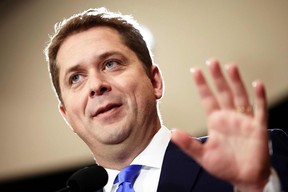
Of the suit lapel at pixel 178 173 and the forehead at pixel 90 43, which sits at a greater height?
the forehead at pixel 90 43

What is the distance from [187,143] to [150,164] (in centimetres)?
61

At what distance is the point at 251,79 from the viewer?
11.0 ft

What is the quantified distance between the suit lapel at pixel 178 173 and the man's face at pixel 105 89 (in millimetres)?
178

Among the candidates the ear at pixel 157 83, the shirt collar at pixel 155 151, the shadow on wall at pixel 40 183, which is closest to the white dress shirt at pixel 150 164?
the shirt collar at pixel 155 151

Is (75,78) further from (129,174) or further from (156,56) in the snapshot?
(156,56)

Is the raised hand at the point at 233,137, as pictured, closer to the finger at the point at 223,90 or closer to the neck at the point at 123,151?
the finger at the point at 223,90

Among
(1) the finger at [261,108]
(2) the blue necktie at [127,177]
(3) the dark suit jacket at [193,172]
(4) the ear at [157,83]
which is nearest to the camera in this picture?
(1) the finger at [261,108]

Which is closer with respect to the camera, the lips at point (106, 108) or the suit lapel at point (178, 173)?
the suit lapel at point (178, 173)

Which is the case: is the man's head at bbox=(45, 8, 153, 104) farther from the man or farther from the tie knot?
the tie knot

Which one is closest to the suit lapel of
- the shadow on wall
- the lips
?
the lips

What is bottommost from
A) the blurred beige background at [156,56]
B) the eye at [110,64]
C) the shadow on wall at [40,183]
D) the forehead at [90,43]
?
the shadow on wall at [40,183]

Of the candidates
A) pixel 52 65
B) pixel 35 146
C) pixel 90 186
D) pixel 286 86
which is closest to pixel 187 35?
pixel 286 86

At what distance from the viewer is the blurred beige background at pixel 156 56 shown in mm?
3336

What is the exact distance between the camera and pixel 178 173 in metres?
1.60
